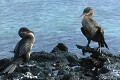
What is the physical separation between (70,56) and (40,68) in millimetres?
1367

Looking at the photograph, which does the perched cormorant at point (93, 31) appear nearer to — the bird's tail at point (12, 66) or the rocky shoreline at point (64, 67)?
the rocky shoreline at point (64, 67)

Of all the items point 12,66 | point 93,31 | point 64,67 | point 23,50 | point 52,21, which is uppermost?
point 93,31

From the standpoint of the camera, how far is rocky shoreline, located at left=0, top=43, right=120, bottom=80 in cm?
1109

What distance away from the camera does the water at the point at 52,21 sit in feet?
56.9

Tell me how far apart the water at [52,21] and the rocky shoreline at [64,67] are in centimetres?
302

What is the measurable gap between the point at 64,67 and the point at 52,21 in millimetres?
8975

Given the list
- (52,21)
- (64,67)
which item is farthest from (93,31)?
(52,21)

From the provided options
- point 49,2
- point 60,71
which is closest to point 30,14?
point 49,2

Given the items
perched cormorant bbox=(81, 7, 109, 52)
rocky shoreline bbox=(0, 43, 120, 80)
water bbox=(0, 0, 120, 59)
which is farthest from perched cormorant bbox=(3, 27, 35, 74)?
water bbox=(0, 0, 120, 59)

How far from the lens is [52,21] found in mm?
20672

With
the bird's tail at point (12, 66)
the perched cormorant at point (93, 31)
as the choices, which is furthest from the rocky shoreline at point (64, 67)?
the perched cormorant at point (93, 31)

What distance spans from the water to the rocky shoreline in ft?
9.92

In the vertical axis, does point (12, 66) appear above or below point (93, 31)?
below

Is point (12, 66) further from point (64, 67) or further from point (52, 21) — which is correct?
point (52, 21)
